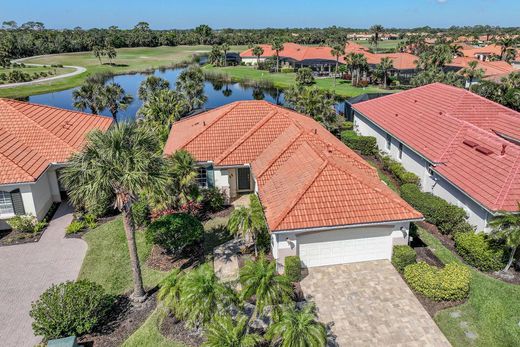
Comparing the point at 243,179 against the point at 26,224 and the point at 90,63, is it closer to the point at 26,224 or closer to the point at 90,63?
the point at 26,224

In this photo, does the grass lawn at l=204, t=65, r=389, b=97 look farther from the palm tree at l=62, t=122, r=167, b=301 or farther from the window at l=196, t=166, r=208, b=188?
the palm tree at l=62, t=122, r=167, b=301

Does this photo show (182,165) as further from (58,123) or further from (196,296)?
(58,123)

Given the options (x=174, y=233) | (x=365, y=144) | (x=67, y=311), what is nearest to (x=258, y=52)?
(x=365, y=144)

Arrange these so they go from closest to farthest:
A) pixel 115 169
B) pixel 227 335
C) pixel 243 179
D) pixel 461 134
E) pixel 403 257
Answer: pixel 227 335 → pixel 115 169 → pixel 403 257 → pixel 461 134 → pixel 243 179

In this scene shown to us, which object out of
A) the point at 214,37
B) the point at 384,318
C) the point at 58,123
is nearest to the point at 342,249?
the point at 384,318

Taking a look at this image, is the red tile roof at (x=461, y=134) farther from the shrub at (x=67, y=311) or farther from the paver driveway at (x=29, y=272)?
the paver driveway at (x=29, y=272)
